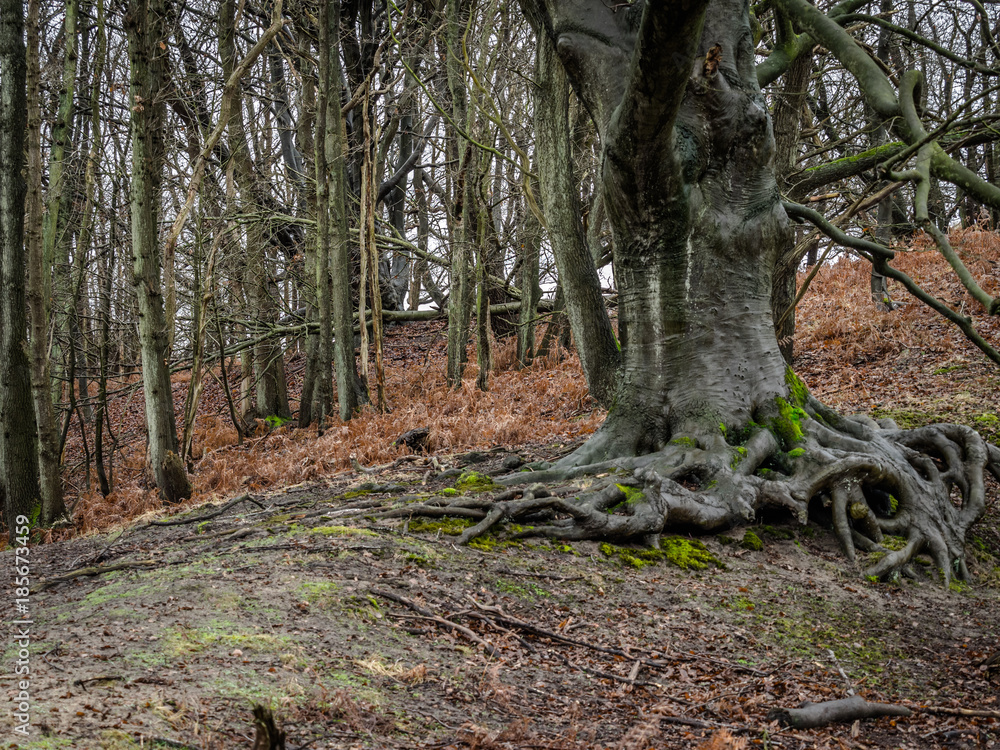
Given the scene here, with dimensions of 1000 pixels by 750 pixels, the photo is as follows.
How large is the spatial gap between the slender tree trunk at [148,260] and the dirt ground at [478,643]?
10.1 feet

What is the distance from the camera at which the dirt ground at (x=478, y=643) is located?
266 cm

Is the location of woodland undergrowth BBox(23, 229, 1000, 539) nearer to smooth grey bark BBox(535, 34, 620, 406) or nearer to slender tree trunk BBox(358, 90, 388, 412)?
slender tree trunk BBox(358, 90, 388, 412)

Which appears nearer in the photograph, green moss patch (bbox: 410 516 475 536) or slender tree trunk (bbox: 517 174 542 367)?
green moss patch (bbox: 410 516 475 536)

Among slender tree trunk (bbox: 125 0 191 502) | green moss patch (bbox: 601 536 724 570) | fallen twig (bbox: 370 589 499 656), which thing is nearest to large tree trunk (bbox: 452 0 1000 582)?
green moss patch (bbox: 601 536 724 570)

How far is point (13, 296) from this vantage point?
27.1ft

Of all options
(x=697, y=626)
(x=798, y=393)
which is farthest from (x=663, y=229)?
(x=697, y=626)

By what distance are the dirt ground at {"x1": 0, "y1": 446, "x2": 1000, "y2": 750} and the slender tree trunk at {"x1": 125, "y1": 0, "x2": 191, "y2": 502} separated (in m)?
3.07

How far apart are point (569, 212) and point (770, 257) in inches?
93.5

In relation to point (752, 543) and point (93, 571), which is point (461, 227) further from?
point (93, 571)

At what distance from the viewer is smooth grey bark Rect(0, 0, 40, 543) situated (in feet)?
26.8

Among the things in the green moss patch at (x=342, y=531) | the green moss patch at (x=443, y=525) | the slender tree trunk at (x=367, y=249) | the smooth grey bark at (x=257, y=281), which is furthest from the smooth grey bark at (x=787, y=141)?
the smooth grey bark at (x=257, y=281)

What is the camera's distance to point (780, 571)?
5258mm

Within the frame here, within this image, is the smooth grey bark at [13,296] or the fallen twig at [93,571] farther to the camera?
the smooth grey bark at [13,296]

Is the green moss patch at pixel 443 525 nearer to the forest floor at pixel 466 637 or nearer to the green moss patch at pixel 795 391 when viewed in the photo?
the forest floor at pixel 466 637
